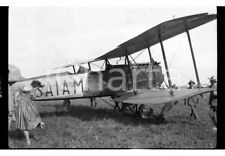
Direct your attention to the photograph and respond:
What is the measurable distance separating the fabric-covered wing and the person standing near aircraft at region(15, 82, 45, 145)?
2628mm

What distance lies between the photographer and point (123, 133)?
547cm

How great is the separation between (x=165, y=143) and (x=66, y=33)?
329 cm

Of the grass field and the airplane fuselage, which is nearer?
the grass field

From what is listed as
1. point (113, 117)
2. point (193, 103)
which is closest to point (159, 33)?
point (193, 103)

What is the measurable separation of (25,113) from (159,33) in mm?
3623

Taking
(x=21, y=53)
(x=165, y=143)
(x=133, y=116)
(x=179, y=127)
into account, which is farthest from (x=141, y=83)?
(x=21, y=53)

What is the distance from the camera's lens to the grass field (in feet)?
16.1

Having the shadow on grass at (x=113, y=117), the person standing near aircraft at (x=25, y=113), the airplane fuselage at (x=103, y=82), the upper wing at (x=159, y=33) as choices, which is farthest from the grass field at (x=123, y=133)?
the upper wing at (x=159, y=33)

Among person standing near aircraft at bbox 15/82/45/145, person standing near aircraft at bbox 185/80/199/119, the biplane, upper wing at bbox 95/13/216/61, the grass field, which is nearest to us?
the grass field

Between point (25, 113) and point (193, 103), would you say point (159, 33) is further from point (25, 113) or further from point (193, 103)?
point (25, 113)

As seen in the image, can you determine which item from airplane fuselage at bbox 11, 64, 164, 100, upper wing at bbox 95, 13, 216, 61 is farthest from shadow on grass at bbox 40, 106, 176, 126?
upper wing at bbox 95, 13, 216, 61

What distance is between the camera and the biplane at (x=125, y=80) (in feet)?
19.5

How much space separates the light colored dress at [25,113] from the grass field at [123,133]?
36 cm

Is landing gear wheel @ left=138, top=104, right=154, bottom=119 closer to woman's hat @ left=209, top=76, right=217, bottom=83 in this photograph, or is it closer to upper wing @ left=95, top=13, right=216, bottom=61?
upper wing @ left=95, top=13, right=216, bottom=61
